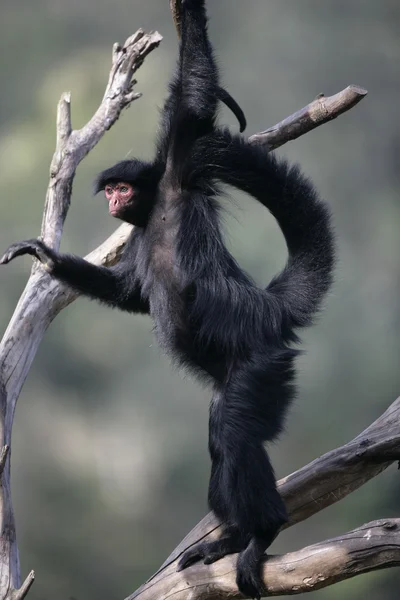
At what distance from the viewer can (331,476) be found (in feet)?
14.9

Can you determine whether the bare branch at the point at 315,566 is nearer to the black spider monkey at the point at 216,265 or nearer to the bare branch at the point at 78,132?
the black spider monkey at the point at 216,265

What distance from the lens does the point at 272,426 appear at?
14.1ft

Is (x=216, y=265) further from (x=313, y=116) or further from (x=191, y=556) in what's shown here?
(x=191, y=556)

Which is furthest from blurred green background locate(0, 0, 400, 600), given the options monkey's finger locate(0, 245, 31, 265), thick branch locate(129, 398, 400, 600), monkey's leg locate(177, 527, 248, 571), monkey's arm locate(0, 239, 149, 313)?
monkey's finger locate(0, 245, 31, 265)

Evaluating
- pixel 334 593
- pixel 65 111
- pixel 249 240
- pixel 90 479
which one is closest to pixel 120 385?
pixel 90 479

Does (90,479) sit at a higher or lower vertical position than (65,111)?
lower

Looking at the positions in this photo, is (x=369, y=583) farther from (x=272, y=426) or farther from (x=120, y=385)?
(x=272, y=426)

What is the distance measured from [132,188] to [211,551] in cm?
209

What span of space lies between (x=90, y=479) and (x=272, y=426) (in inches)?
229

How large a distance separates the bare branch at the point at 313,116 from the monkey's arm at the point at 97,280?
47.8 inches

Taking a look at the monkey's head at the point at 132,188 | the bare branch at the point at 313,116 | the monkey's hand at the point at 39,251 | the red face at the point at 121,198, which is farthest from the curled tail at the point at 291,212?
the monkey's hand at the point at 39,251

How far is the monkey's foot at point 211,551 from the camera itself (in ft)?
14.3

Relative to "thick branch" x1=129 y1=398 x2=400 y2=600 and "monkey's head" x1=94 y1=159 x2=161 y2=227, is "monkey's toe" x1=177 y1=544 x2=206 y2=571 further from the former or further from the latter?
"monkey's head" x1=94 y1=159 x2=161 y2=227

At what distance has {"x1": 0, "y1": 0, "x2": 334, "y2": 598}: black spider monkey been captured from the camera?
14.2 ft
